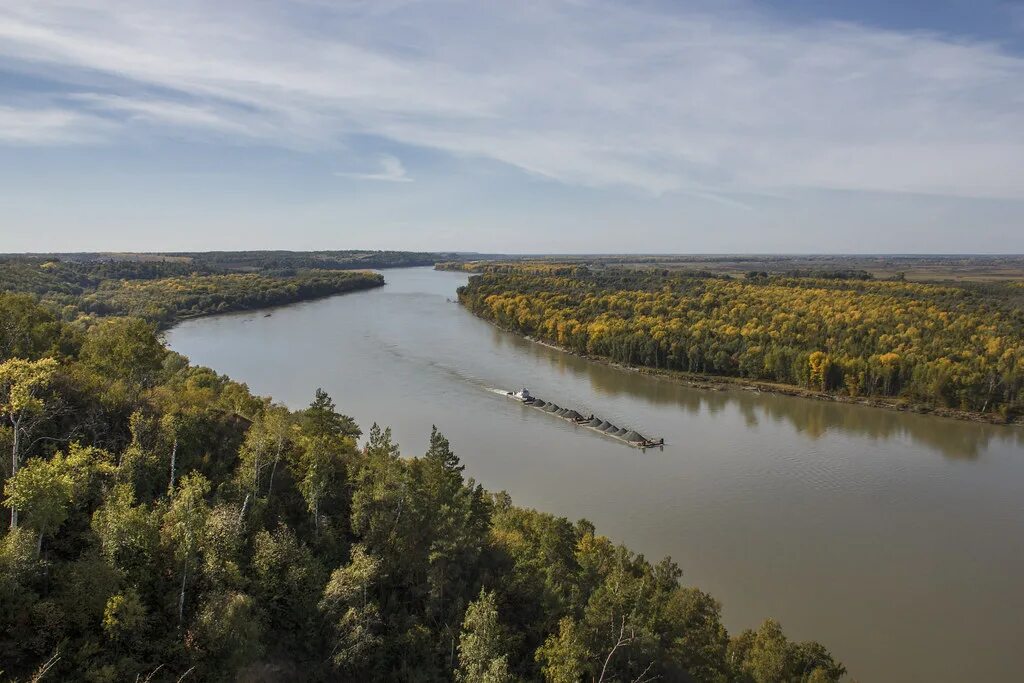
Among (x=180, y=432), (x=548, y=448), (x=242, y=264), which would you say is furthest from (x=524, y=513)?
(x=242, y=264)

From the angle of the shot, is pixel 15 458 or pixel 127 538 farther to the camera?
pixel 15 458

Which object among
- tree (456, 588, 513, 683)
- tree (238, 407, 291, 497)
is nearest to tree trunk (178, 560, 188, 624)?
tree (238, 407, 291, 497)

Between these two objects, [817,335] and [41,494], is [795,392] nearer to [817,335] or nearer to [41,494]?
[817,335]

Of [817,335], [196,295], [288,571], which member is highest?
[196,295]

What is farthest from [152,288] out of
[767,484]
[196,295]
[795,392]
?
[767,484]

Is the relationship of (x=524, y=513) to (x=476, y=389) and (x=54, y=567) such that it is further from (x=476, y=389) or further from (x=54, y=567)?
(x=476, y=389)

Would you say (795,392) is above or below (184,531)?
below

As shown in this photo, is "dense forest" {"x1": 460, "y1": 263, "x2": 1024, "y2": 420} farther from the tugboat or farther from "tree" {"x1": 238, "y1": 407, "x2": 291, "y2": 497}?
"tree" {"x1": 238, "y1": 407, "x2": 291, "y2": 497}

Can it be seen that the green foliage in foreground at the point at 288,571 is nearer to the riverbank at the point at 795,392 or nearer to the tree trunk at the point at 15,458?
the tree trunk at the point at 15,458
